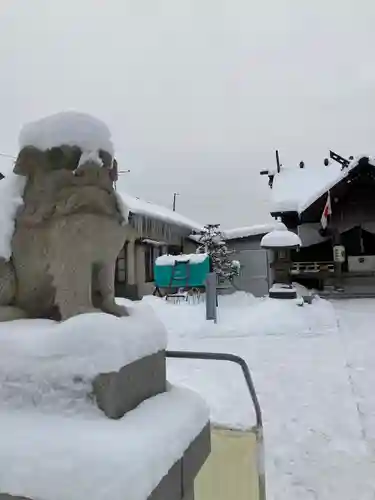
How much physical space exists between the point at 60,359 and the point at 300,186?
675 inches

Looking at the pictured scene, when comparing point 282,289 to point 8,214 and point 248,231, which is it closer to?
point 248,231

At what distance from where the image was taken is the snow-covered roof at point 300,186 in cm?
1485

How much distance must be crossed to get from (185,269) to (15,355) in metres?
11.1

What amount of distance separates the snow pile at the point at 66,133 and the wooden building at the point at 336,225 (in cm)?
1283

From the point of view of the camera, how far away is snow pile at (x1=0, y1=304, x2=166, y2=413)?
1.72 m

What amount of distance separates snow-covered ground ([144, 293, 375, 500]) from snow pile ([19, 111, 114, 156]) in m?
2.62

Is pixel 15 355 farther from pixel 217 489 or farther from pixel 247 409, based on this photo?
pixel 247 409

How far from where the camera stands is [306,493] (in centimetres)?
322

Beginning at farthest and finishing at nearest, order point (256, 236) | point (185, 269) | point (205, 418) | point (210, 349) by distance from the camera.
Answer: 1. point (256, 236)
2. point (185, 269)
3. point (210, 349)
4. point (205, 418)

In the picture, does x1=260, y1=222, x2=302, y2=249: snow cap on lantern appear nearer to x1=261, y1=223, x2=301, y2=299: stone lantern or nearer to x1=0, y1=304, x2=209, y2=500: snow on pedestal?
x1=261, y1=223, x2=301, y2=299: stone lantern

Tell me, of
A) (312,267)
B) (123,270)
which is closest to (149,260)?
(123,270)

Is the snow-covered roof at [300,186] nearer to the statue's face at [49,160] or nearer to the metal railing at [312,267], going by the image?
the metal railing at [312,267]

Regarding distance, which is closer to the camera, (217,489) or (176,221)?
(217,489)

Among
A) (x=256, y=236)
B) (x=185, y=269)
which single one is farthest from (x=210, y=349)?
(x=256, y=236)
